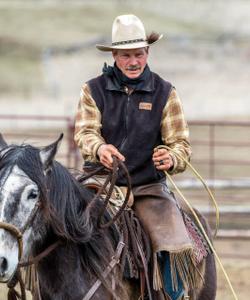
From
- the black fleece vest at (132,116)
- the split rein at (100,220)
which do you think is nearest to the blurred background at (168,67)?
the black fleece vest at (132,116)

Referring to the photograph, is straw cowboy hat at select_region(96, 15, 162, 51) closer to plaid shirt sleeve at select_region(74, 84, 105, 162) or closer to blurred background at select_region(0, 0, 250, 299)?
plaid shirt sleeve at select_region(74, 84, 105, 162)

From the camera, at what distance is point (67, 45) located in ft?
143

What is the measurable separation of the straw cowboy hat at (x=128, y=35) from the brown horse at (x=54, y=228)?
0.83 m

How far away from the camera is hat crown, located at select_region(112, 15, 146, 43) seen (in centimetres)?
535

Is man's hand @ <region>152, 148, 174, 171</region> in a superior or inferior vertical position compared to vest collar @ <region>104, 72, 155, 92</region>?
inferior

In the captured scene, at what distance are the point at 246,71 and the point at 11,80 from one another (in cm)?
963

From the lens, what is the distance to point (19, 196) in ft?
14.3

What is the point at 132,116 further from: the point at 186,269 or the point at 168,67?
the point at 168,67

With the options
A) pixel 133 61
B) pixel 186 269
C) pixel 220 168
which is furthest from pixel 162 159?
pixel 220 168

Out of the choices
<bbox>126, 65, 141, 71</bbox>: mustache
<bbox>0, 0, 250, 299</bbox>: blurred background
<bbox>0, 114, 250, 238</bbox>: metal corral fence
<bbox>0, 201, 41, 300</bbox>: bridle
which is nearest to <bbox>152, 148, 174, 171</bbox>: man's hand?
<bbox>126, 65, 141, 71</bbox>: mustache

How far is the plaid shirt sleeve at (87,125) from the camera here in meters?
5.29

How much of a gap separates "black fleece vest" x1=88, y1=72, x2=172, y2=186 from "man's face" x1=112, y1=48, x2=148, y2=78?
0.10m

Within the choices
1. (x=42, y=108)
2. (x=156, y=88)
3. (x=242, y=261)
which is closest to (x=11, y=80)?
(x=42, y=108)

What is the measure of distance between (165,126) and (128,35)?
54 centimetres
